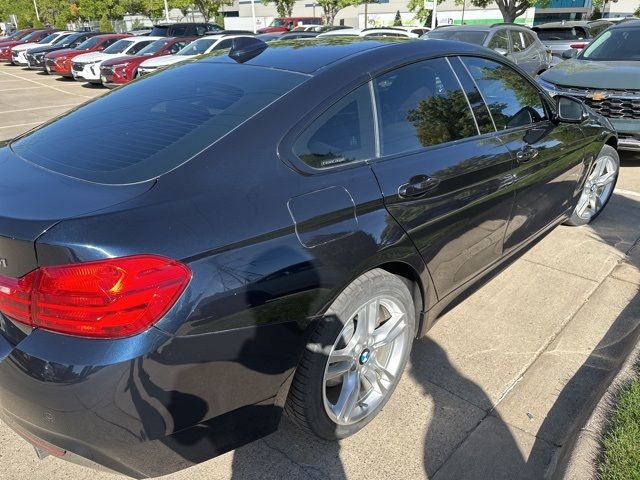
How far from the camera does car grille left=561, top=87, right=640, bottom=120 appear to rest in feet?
19.6

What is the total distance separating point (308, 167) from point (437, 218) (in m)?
0.81

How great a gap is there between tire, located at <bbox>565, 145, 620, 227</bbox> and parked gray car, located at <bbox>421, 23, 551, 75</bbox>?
606 cm

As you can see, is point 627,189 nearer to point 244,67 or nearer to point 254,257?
point 244,67

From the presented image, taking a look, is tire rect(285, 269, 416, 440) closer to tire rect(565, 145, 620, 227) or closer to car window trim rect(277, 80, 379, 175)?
car window trim rect(277, 80, 379, 175)

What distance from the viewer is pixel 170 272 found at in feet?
5.40

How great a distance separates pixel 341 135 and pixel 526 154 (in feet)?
4.96

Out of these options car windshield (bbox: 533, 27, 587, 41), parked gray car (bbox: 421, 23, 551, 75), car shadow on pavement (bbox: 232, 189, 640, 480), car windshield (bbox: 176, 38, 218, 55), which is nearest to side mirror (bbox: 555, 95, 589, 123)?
car shadow on pavement (bbox: 232, 189, 640, 480)

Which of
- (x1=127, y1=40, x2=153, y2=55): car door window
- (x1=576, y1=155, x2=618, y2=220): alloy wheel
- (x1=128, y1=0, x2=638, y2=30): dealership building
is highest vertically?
(x1=127, y1=40, x2=153, y2=55): car door window

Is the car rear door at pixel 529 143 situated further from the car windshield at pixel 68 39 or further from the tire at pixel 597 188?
the car windshield at pixel 68 39

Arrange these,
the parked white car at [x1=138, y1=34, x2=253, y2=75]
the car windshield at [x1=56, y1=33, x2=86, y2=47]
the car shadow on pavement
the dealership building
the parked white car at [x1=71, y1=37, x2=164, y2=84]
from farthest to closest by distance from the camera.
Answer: the dealership building < the car windshield at [x1=56, y1=33, x2=86, y2=47] < the parked white car at [x1=71, y1=37, x2=164, y2=84] < the parked white car at [x1=138, y1=34, x2=253, y2=75] < the car shadow on pavement

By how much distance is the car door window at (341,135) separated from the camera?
6.97 feet

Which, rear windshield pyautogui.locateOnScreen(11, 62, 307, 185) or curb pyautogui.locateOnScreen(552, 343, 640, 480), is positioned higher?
rear windshield pyautogui.locateOnScreen(11, 62, 307, 185)

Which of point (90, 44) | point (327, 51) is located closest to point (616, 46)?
point (327, 51)

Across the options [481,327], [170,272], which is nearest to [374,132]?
[170,272]
